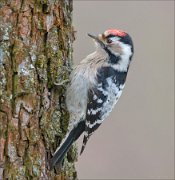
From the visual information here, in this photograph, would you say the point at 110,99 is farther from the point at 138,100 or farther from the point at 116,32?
the point at 138,100

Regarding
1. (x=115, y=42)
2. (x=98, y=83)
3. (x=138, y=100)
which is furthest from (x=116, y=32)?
(x=138, y=100)

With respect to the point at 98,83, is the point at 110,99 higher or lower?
lower

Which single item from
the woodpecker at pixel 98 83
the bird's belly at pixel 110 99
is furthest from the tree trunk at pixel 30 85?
the bird's belly at pixel 110 99

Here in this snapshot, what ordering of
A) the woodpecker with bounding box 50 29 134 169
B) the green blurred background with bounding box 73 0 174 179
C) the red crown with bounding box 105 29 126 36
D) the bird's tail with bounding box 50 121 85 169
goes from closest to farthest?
the bird's tail with bounding box 50 121 85 169, the woodpecker with bounding box 50 29 134 169, the red crown with bounding box 105 29 126 36, the green blurred background with bounding box 73 0 174 179

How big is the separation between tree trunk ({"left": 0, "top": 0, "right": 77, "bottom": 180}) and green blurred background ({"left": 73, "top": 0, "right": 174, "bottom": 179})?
3447 millimetres

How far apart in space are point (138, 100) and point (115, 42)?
162 inches

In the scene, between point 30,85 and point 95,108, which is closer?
point 30,85

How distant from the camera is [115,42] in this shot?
17.7 feet

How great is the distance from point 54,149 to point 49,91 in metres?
0.40

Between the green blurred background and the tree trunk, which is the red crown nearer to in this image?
the tree trunk

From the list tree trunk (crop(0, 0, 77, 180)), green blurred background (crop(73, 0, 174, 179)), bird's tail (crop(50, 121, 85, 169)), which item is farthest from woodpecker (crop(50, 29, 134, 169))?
green blurred background (crop(73, 0, 174, 179))

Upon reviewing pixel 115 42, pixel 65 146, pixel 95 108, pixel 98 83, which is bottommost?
pixel 65 146

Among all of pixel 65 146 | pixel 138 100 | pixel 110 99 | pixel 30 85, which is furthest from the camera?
pixel 138 100

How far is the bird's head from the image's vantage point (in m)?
5.33
